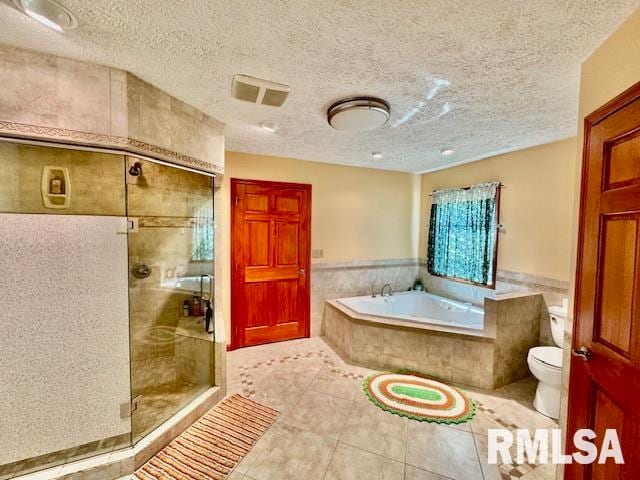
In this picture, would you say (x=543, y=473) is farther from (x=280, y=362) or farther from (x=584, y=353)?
(x=280, y=362)

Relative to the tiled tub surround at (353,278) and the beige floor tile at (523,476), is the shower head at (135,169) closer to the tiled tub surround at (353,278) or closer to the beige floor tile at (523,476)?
the tiled tub surround at (353,278)

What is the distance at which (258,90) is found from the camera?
5.40 ft

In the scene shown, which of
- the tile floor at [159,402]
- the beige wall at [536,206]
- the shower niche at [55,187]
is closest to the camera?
the shower niche at [55,187]

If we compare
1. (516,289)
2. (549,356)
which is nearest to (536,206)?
(516,289)

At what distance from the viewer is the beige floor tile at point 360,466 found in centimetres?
159

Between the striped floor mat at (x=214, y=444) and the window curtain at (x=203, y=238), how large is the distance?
1.29m

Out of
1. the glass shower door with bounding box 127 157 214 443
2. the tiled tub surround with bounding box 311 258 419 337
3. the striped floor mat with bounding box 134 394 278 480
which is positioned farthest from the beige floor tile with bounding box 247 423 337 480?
the tiled tub surround with bounding box 311 258 419 337

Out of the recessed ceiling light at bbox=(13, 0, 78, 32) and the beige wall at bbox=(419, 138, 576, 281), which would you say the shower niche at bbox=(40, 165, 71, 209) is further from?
the beige wall at bbox=(419, 138, 576, 281)

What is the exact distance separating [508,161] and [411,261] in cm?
186

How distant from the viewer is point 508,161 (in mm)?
2969

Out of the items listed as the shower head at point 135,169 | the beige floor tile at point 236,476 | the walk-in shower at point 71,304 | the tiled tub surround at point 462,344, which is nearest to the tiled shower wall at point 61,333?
the walk-in shower at point 71,304

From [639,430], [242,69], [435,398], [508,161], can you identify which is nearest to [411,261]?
[508,161]

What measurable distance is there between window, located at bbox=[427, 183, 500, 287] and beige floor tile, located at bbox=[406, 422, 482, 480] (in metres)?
1.84

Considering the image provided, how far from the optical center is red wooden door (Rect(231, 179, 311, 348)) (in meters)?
3.16
